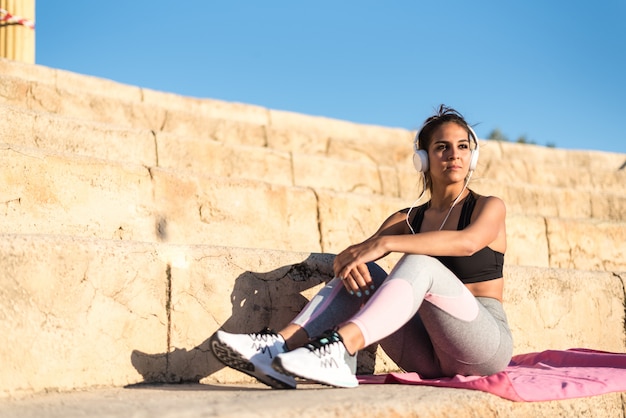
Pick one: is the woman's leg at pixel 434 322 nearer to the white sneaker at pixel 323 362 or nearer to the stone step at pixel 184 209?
A: the white sneaker at pixel 323 362

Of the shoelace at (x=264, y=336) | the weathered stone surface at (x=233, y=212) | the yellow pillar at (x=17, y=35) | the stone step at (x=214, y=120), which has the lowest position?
the shoelace at (x=264, y=336)

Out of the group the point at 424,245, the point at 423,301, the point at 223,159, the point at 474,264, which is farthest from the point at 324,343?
the point at 223,159

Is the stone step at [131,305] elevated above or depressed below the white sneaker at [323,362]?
above

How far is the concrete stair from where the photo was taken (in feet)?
8.94

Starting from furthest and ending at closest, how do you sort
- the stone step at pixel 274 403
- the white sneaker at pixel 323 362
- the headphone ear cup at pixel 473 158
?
the headphone ear cup at pixel 473 158, the white sneaker at pixel 323 362, the stone step at pixel 274 403

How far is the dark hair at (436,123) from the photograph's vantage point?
11.3ft

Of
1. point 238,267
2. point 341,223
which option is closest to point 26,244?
point 238,267

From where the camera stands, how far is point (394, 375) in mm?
3004

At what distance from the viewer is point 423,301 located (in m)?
2.91

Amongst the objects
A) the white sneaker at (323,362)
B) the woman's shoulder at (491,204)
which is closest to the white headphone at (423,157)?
the woman's shoulder at (491,204)

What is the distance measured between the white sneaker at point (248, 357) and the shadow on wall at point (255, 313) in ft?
1.08

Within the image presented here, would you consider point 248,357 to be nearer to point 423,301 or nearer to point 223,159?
A: point 423,301

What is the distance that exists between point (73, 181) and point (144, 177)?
44 centimetres

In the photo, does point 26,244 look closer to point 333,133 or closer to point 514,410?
point 514,410
